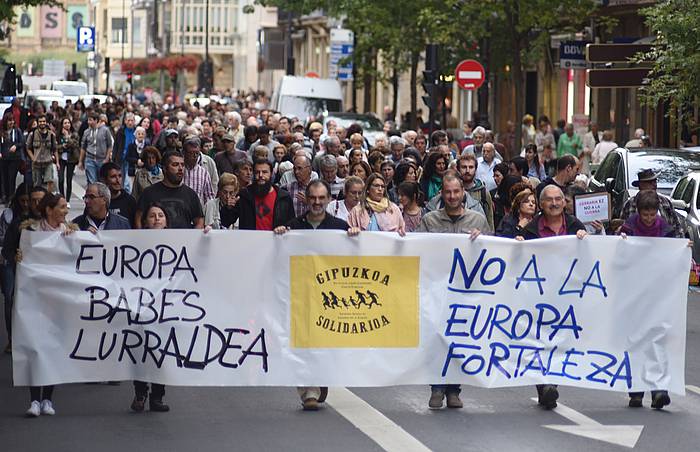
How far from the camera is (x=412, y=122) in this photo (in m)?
49.3

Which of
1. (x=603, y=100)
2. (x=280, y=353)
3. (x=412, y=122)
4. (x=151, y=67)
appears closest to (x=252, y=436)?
(x=280, y=353)

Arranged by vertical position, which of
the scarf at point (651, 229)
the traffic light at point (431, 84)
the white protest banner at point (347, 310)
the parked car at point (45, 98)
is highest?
the traffic light at point (431, 84)

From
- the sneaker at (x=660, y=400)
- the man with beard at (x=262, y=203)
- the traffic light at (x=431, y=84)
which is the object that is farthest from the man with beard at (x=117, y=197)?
the traffic light at (x=431, y=84)

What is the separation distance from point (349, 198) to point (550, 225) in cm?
205

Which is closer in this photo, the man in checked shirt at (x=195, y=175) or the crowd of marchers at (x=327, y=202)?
the crowd of marchers at (x=327, y=202)

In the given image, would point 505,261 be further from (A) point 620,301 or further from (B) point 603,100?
(B) point 603,100

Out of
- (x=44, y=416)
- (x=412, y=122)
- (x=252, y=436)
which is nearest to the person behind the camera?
(x=252, y=436)

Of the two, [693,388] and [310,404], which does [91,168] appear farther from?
[310,404]

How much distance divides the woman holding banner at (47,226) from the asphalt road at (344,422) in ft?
0.36

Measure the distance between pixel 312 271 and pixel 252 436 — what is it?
4.43 ft

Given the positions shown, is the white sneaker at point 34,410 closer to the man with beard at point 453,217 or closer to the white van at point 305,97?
the man with beard at point 453,217

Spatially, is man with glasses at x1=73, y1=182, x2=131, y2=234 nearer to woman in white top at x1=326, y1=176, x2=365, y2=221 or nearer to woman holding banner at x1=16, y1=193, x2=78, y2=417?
woman holding banner at x1=16, y1=193, x2=78, y2=417

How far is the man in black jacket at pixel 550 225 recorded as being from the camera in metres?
11.6

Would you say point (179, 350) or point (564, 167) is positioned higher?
point (564, 167)
